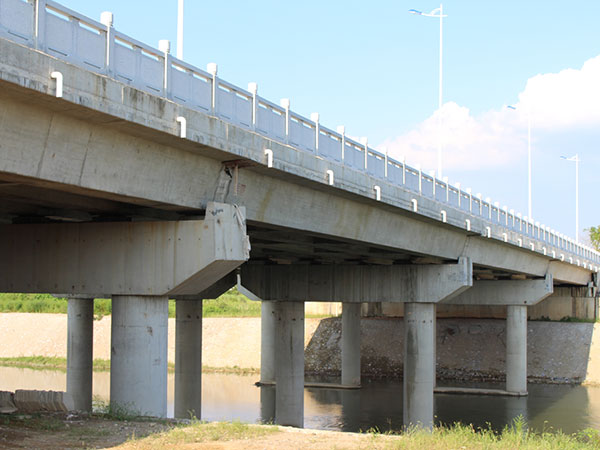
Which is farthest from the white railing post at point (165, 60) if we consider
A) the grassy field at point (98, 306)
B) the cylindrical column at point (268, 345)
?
the grassy field at point (98, 306)

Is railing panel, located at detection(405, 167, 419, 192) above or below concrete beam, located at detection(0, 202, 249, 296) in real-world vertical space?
above

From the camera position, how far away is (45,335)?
6975cm

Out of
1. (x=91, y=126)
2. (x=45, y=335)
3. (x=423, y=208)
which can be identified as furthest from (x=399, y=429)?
(x=45, y=335)

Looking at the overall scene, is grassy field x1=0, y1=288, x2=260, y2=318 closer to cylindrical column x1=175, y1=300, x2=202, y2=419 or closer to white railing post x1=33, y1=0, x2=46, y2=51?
cylindrical column x1=175, y1=300, x2=202, y2=419

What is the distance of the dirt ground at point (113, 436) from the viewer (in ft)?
47.0

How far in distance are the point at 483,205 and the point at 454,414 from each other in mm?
10833

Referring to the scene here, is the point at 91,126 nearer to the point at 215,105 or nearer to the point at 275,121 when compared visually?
the point at 215,105

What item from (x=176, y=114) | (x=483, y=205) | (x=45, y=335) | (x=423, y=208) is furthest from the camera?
(x=45, y=335)

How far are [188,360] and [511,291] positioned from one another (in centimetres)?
2420

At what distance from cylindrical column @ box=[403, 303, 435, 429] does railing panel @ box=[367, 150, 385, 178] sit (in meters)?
8.77

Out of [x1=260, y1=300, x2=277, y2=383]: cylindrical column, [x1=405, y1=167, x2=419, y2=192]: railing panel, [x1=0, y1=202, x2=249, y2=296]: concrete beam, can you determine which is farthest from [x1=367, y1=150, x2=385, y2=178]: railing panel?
[x1=260, y1=300, x2=277, y2=383]: cylindrical column

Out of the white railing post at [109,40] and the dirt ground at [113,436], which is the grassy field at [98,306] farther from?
the white railing post at [109,40]

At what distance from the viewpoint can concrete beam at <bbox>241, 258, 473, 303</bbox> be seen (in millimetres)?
35656

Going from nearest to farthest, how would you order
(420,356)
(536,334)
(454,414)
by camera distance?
(420,356)
(454,414)
(536,334)
